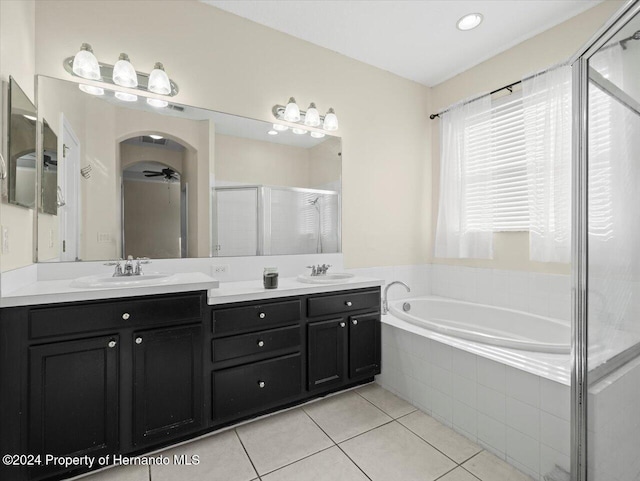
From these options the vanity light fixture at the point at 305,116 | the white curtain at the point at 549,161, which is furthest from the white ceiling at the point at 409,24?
the vanity light fixture at the point at 305,116

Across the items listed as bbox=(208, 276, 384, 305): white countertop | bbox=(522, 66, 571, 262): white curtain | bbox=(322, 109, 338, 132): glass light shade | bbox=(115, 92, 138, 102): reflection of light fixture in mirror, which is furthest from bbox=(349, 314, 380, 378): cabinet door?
bbox=(115, 92, 138, 102): reflection of light fixture in mirror

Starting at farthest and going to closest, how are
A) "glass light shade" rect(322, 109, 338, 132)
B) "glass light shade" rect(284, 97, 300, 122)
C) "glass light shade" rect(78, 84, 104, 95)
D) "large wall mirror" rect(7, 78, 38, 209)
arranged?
"glass light shade" rect(322, 109, 338, 132) → "glass light shade" rect(284, 97, 300, 122) → "glass light shade" rect(78, 84, 104, 95) → "large wall mirror" rect(7, 78, 38, 209)

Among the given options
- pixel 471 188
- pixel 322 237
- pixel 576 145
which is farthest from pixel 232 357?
pixel 471 188

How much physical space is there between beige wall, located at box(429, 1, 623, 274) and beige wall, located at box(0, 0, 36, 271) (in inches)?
126

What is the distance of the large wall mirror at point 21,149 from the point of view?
144 centimetres

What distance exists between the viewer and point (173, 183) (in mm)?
2102

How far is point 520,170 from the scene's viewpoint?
2576 mm

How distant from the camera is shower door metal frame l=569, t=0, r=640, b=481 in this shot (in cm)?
130

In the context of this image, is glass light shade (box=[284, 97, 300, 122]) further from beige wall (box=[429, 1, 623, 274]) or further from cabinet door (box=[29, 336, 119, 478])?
cabinet door (box=[29, 336, 119, 478])

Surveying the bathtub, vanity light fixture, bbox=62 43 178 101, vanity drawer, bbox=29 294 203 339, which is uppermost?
vanity light fixture, bbox=62 43 178 101

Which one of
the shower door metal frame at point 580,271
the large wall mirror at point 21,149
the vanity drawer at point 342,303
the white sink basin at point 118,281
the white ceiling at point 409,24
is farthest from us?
the white ceiling at point 409,24

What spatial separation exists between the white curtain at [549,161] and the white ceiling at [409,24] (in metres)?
0.41

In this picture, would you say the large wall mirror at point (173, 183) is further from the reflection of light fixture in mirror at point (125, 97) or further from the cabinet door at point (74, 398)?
the cabinet door at point (74, 398)

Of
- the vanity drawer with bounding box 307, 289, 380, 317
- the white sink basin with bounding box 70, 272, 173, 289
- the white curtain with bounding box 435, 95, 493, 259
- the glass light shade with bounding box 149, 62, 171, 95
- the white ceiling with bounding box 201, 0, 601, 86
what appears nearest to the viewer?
the white sink basin with bounding box 70, 272, 173, 289
